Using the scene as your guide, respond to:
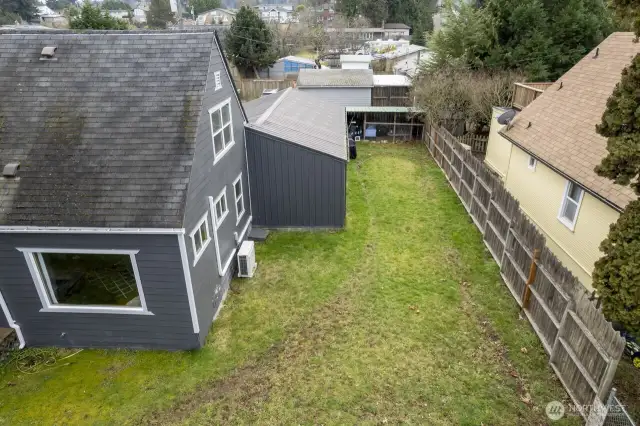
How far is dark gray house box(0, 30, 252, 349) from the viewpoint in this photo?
7805 millimetres

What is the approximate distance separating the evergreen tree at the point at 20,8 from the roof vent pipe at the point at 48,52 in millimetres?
75695

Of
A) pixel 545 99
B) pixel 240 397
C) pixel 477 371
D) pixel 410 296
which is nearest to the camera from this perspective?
pixel 240 397

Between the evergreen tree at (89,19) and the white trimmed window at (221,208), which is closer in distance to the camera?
the white trimmed window at (221,208)

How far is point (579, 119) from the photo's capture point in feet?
42.1

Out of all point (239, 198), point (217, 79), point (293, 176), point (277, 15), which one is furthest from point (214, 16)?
point (217, 79)

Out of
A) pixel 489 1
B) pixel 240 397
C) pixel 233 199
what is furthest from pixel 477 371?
pixel 489 1

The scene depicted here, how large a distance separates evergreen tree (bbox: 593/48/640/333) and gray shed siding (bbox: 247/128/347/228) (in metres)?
8.17

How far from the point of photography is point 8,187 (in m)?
8.01

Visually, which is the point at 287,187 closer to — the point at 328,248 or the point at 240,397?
the point at 328,248

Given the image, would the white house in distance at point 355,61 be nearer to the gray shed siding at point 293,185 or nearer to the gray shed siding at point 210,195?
the gray shed siding at point 293,185

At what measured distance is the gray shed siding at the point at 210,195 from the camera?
27.9 feet

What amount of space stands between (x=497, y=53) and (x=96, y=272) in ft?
79.8

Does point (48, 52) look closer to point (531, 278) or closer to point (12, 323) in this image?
point (12, 323)

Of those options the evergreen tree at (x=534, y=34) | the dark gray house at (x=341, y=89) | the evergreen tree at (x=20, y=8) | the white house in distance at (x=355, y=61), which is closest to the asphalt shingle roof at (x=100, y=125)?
the dark gray house at (x=341, y=89)
